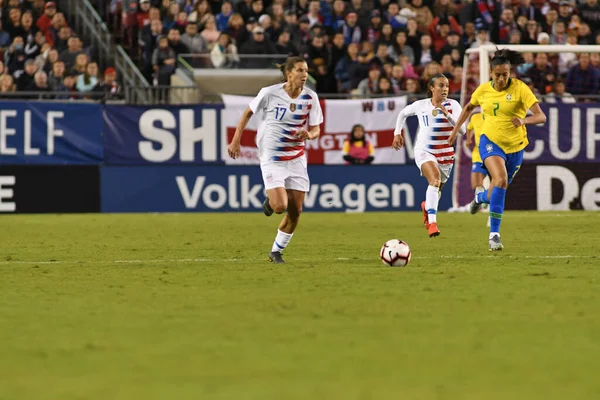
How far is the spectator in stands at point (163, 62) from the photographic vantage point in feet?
80.7

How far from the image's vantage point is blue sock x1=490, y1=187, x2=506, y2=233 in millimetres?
13820

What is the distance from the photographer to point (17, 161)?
2305 centimetres

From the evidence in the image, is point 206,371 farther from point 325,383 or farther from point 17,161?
point 17,161

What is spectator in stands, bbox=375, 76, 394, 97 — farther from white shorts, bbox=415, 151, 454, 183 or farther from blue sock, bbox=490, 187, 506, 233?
blue sock, bbox=490, 187, 506, 233

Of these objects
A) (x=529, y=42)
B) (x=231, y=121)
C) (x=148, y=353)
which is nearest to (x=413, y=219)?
(x=231, y=121)

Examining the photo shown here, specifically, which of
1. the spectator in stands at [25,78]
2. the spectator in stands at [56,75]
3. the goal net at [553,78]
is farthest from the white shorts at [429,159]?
the spectator in stands at [25,78]

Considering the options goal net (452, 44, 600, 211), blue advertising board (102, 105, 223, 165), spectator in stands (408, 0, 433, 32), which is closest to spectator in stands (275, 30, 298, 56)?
blue advertising board (102, 105, 223, 165)

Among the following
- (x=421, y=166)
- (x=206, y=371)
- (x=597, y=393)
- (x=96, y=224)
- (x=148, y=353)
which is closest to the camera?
(x=597, y=393)

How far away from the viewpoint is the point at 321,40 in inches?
999

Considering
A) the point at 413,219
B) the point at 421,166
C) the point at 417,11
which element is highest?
the point at 417,11

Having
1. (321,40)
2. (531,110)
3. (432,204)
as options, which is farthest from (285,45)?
(531,110)

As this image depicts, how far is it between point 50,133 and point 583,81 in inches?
422

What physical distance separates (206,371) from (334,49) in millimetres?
20119

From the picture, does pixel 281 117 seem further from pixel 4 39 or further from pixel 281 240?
pixel 4 39
